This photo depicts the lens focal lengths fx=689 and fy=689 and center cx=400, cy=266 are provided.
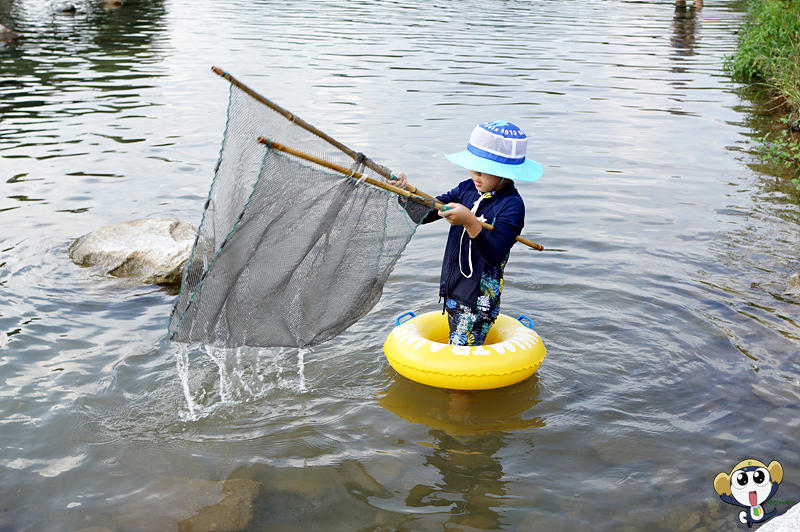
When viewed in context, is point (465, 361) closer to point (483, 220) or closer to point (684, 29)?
point (483, 220)

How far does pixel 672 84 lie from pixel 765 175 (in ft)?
23.7

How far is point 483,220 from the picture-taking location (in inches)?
185

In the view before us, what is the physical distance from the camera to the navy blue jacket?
14.6ft

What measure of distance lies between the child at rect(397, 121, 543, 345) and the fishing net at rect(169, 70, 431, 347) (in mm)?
379

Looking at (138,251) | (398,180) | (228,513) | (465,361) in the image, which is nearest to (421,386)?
(465,361)

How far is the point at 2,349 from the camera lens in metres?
→ 5.51

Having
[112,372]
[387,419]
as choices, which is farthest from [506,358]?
[112,372]

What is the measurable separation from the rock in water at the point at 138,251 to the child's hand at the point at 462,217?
3.61m

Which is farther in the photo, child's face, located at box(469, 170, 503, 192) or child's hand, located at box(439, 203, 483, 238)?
child's face, located at box(469, 170, 503, 192)

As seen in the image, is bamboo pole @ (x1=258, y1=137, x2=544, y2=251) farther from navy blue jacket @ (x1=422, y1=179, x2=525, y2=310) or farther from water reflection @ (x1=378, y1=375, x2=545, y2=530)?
water reflection @ (x1=378, y1=375, x2=545, y2=530)

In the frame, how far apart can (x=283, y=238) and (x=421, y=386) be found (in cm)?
172

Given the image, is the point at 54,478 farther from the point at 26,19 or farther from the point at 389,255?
the point at 26,19

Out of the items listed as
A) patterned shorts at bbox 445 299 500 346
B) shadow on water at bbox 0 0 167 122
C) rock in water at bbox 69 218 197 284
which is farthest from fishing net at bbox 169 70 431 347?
shadow on water at bbox 0 0 167 122

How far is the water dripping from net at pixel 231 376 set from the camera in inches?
194
